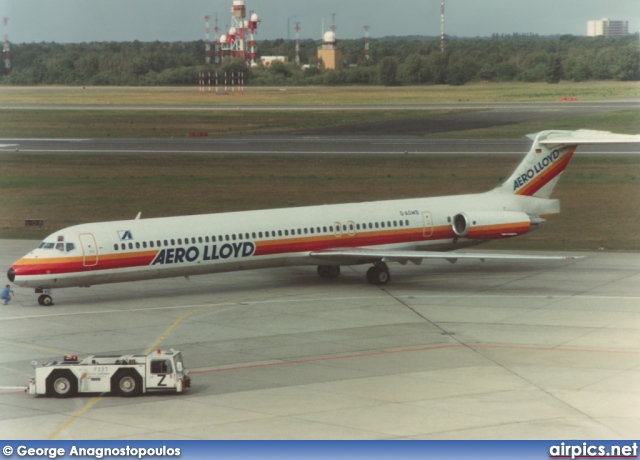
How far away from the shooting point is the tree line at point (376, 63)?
13288cm

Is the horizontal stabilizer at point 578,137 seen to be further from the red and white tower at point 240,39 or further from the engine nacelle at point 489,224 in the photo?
the red and white tower at point 240,39

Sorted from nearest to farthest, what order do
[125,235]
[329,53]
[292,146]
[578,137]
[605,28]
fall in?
[125,235], [578,137], [292,146], [605,28], [329,53]

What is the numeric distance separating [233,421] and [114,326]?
11934 millimetres

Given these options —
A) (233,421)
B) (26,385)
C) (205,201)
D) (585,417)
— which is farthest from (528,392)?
(205,201)

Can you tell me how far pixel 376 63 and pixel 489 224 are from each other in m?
119

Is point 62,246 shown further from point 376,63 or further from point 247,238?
point 376,63

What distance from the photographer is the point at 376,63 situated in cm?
15962

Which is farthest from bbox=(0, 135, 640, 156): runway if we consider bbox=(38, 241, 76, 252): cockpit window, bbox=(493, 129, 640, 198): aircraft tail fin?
bbox=(38, 241, 76, 252): cockpit window

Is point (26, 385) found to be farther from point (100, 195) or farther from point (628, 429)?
point (100, 195)

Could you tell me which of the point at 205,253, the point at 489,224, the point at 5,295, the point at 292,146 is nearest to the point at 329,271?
the point at 205,253

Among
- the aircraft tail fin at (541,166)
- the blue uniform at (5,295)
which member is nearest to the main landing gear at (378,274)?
the aircraft tail fin at (541,166)

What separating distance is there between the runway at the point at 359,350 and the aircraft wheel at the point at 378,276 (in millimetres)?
773

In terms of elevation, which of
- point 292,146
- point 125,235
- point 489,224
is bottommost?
point 489,224

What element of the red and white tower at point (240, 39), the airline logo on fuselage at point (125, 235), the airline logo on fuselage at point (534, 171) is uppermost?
the red and white tower at point (240, 39)
